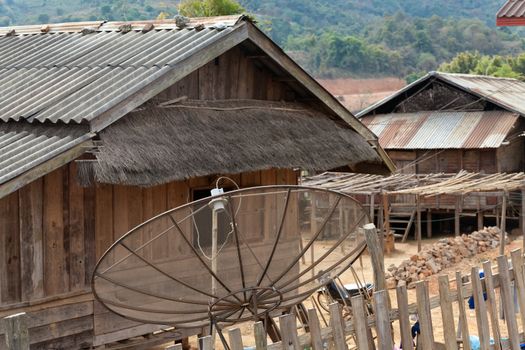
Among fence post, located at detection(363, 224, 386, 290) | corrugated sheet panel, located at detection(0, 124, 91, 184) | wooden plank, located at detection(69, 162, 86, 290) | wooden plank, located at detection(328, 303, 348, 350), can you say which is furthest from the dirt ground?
wooden plank, located at detection(69, 162, 86, 290)

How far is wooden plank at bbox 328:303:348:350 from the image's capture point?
5.92m

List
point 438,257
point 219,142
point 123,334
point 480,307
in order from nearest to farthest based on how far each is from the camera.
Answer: point 480,307, point 219,142, point 123,334, point 438,257

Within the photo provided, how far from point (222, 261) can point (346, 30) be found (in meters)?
92.3

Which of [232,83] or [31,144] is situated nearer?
[31,144]

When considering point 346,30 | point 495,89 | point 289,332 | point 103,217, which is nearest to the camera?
point 289,332

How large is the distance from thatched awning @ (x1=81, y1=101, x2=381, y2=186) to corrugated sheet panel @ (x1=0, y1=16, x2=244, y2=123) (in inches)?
15.5

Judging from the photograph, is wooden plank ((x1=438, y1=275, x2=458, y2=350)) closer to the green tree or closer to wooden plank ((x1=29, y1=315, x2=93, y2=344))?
wooden plank ((x1=29, y1=315, x2=93, y2=344))

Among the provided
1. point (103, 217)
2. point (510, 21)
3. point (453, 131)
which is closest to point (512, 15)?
point (510, 21)

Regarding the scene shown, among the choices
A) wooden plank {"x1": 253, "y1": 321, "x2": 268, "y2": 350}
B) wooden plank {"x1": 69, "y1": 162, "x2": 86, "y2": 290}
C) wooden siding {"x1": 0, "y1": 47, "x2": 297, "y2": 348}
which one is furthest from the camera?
wooden plank {"x1": 69, "y1": 162, "x2": 86, "y2": 290}

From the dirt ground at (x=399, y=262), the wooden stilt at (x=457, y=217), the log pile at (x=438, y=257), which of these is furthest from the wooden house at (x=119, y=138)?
the wooden stilt at (x=457, y=217)

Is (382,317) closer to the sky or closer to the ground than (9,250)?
closer to the ground

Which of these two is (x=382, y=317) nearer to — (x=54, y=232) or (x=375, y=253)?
(x=375, y=253)

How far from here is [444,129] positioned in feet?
95.3

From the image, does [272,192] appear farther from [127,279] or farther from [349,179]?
[349,179]
